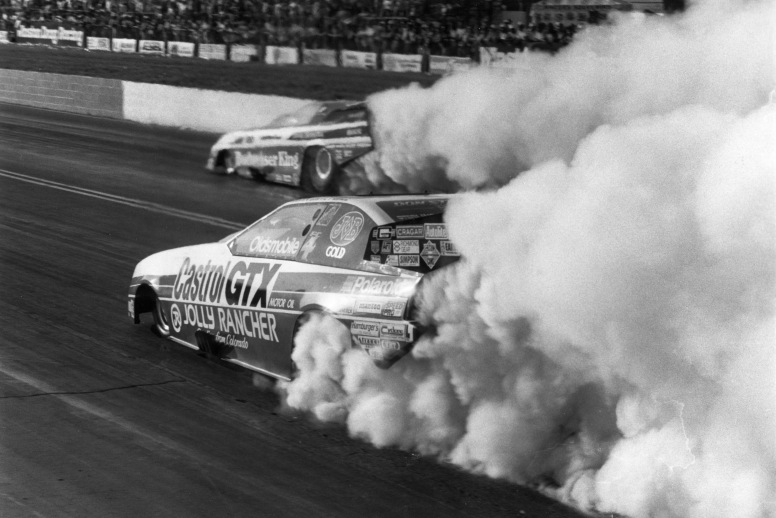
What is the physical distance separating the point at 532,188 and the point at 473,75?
7896 millimetres

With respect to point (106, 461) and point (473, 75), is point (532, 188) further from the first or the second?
point (473, 75)

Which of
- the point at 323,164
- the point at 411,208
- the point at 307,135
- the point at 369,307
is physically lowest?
the point at 323,164

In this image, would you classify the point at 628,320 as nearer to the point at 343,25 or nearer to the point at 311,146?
the point at 311,146

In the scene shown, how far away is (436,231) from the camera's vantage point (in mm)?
6297

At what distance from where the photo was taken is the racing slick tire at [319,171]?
48.3 ft

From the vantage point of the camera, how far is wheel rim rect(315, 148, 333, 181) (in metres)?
14.8

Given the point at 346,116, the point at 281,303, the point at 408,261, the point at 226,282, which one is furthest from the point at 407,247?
the point at 346,116

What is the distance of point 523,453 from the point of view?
17.3 ft

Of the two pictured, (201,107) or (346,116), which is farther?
(201,107)

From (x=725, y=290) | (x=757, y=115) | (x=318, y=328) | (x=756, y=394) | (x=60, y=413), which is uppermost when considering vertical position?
(x=757, y=115)

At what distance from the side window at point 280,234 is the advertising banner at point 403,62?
64.7 ft

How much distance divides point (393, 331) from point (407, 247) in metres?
0.64

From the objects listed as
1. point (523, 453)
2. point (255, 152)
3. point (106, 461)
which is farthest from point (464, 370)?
point (255, 152)

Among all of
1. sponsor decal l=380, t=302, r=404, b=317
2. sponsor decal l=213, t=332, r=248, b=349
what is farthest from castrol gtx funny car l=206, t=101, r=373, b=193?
sponsor decal l=380, t=302, r=404, b=317
